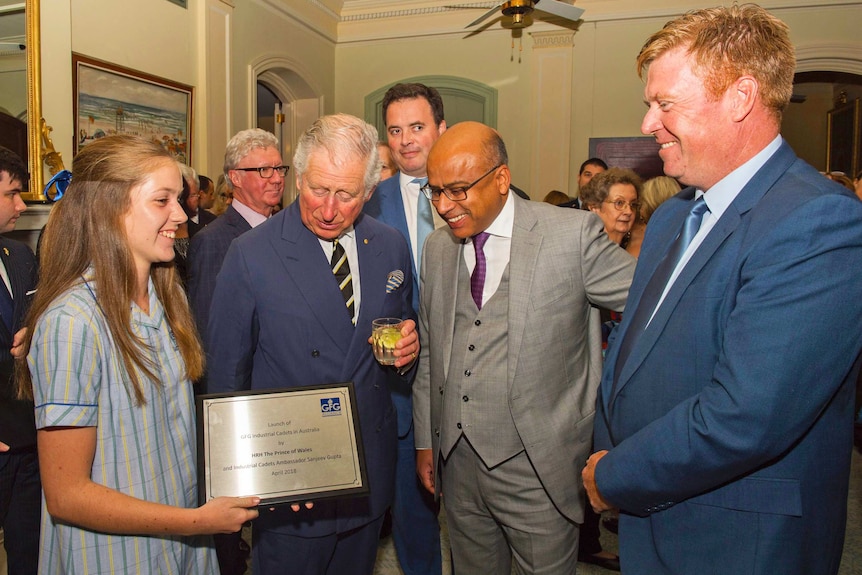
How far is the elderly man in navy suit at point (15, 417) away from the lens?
199cm

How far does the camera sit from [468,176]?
1.69 m

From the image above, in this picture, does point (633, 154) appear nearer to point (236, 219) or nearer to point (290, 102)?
point (290, 102)

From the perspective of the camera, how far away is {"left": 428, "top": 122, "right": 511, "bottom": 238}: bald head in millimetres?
1697

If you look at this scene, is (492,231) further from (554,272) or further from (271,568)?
(271,568)

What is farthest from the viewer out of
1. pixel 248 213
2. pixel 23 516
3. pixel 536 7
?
pixel 536 7

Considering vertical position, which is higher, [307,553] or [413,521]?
[307,553]

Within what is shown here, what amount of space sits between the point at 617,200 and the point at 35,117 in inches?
150

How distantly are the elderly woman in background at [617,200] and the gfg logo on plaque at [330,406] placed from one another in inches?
81.7

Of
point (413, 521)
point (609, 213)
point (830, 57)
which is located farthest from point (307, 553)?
point (830, 57)

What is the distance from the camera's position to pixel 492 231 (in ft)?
5.90

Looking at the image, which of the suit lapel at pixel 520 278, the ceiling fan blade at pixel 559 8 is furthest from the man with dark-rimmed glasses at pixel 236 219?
the ceiling fan blade at pixel 559 8

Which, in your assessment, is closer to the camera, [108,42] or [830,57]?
[108,42]

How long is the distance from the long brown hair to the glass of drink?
1.91ft

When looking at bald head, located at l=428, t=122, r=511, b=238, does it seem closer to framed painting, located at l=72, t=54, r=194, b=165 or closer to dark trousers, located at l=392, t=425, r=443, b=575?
dark trousers, located at l=392, t=425, r=443, b=575
